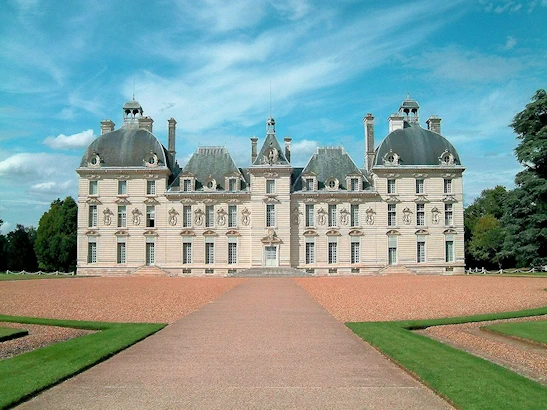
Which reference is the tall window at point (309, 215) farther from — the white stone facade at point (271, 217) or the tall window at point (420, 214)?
the tall window at point (420, 214)

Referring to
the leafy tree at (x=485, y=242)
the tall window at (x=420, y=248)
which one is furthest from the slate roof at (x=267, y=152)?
the leafy tree at (x=485, y=242)

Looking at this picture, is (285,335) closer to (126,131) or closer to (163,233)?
(163,233)

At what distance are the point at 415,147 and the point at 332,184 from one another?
294 inches

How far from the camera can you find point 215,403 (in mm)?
5961

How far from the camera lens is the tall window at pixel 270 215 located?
42.4 metres

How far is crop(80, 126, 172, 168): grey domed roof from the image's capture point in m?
43.7

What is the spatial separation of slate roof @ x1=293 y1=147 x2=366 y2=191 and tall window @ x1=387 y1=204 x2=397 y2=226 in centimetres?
336

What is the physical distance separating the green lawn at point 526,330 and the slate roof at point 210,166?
110 ft

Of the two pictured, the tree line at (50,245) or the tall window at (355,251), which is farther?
the tree line at (50,245)

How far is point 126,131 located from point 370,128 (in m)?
20.7

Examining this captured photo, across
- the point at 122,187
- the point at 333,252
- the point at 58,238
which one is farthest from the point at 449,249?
the point at 58,238

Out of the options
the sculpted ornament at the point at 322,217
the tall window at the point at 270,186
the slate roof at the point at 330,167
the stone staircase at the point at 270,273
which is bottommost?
the stone staircase at the point at 270,273

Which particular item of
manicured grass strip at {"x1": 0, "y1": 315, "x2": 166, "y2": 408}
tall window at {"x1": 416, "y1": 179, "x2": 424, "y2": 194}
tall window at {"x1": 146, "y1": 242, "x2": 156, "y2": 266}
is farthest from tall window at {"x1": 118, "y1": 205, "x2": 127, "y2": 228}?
manicured grass strip at {"x1": 0, "y1": 315, "x2": 166, "y2": 408}

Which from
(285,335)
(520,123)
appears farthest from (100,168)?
(285,335)
